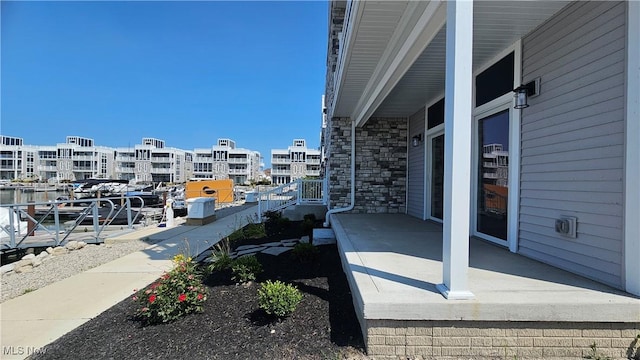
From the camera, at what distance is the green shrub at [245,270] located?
12.5 feet

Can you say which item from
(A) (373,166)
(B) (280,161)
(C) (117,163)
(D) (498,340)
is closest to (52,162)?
(C) (117,163)

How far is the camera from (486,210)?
4.55 m

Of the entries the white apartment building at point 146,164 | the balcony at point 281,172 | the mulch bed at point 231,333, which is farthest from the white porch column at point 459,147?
the white apartment building at point 146,164

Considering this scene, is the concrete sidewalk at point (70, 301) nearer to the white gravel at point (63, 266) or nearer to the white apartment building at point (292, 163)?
the white gravel at point (63, 266)

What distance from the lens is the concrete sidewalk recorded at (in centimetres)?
281

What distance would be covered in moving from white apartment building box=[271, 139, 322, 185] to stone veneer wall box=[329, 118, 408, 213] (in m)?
61.4

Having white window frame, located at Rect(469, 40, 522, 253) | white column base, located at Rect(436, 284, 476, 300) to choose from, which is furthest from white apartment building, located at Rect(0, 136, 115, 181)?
white column base, located at Rect(436, 284, 476, 300)

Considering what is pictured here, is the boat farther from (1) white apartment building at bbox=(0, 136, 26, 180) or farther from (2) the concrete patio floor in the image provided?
(1) white apartment building at bbox=(0, 136, 26, 180)

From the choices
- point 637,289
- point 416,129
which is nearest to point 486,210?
point 637,289

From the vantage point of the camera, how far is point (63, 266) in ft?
18.1

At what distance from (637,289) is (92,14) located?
9663mm

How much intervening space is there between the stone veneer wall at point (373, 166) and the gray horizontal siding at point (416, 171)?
241 millimetres

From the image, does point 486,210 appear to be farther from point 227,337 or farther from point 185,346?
point 185,346

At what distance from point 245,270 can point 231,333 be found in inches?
46.2
